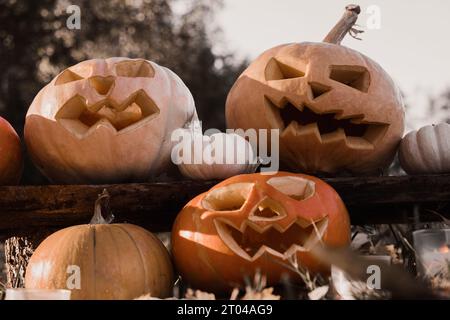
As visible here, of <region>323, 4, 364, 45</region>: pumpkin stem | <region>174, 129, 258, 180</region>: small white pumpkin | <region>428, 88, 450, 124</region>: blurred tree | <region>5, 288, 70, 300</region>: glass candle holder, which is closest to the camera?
<region>5, 288, 70, 300</region>: glass candle holder

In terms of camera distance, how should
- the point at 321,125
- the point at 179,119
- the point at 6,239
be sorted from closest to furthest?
the point at 6,239 < the point at 179,119 < the point at 321,125

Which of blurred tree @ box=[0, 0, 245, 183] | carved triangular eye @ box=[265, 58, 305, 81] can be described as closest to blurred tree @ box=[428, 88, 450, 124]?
blurred tree @ box=[0, 0, 245, 183]

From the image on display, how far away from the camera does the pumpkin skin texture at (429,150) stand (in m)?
2.44

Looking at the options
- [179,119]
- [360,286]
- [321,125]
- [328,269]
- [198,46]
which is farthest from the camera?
[198,46]

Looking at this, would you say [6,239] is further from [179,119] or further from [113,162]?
[179,119]

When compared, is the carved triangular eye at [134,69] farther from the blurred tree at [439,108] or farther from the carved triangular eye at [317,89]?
the blurred tree at [439,108]

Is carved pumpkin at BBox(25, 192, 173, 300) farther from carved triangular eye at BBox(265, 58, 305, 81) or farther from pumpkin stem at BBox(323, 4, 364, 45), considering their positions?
pumpkin stem at BBox(323, 4, 364, 45)

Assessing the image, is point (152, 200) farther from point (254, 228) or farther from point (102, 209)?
point (254, 228)

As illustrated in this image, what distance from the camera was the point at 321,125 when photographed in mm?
2611

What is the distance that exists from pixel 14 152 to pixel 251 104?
973 millimetres

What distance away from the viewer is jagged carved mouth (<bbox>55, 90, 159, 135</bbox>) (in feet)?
7.64

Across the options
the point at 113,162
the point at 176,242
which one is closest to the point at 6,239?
the point at 113,162

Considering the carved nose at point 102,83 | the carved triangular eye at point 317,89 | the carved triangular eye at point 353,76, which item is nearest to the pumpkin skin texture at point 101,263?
the carved nose at point 102,83

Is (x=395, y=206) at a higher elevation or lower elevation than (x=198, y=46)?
lower
